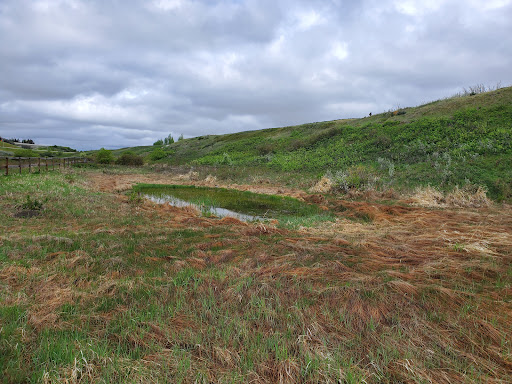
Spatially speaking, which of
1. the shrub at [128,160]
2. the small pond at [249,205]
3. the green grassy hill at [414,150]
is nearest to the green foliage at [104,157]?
the shrub at [128,160]

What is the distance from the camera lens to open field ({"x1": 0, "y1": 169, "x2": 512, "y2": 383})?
94.7 inches

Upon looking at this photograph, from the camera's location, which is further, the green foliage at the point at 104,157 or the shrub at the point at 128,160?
the shrub at the point at 128,160

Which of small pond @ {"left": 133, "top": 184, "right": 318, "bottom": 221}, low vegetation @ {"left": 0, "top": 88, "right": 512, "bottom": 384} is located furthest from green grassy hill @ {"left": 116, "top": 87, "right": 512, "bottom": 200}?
low vegetation @ {"left": 0, "top": 88, "right": 512, "bottom": 384}

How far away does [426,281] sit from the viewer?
4.24 meters

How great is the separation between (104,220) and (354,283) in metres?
7.33

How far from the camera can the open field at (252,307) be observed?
2404mm

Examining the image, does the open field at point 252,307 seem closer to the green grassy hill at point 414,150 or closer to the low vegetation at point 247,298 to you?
the low vegetation at point 247,298

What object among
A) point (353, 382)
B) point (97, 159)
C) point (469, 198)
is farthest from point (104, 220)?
point (97, 159)

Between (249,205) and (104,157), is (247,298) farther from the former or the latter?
(104,157)

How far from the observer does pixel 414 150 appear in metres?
23.4

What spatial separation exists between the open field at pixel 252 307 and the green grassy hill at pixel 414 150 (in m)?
11.1

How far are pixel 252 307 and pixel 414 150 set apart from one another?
24537 mm

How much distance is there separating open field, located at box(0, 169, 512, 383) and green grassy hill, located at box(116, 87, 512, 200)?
11143 millimetres

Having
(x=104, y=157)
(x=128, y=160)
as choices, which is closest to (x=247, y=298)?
(x=104, y=157)
